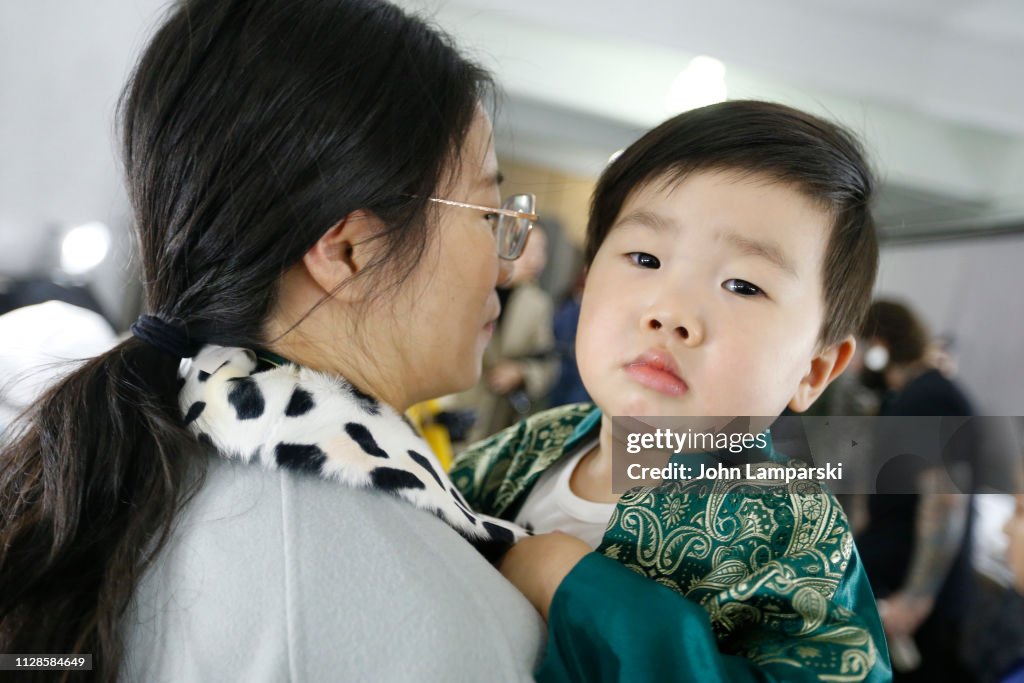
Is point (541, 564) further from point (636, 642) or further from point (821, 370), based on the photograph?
point (821, 370)

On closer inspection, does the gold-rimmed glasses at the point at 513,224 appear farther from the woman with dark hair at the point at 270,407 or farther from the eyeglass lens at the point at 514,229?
the woman with dark hair at the point at 270,407

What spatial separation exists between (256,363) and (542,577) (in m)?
0.40

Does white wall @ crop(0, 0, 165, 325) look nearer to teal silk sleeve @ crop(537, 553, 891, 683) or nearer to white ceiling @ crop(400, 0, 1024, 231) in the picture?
white ceiling @ crop(400, 0, 1024, 231)

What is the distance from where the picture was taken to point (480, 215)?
105 cm

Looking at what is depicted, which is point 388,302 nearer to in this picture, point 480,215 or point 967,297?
point 480,215

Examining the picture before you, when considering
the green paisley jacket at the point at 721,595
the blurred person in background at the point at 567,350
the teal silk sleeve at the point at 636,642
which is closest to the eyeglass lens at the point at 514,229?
the green paisley jacket at the point at 721,595

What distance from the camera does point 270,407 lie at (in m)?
0.84

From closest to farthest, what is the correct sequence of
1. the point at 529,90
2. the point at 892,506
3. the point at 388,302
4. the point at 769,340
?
the point at 388,302 → the point at 769,340 → the point at 892,506 → the point at 529,90

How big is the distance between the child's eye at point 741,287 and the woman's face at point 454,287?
0.31m

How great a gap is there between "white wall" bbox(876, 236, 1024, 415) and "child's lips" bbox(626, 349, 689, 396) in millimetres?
2532

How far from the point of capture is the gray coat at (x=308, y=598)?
752 mm

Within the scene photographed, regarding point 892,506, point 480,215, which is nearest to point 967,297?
point 892,506

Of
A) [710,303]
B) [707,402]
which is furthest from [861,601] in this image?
[710,303]

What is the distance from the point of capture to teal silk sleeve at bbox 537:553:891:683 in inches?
32.3
